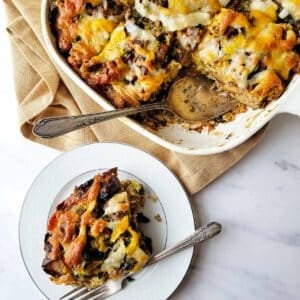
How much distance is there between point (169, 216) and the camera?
2.27 m

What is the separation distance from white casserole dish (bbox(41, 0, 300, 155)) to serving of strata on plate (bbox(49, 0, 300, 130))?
0.03 m

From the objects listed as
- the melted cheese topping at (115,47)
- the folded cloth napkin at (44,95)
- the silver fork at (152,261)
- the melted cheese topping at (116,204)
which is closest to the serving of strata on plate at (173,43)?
the melted cheese topping at (115,47)

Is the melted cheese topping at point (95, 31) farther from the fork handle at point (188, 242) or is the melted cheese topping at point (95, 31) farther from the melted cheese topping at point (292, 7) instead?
the fork handle at point (188, 242)

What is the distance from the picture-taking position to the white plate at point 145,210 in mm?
2256

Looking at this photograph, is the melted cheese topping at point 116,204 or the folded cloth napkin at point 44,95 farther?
the folded cloth napkin at point 44,95

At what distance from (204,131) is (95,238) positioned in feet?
1.77

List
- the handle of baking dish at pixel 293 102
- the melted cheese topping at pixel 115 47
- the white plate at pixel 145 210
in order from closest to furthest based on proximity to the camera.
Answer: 1. the handle of baking dish at pixel 293 102
2. the melted cheese topping at pixel 115 47
3. the white plate at pixel 145 210

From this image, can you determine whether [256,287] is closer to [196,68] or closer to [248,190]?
[248,190]

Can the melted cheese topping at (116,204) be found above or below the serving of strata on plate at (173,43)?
below

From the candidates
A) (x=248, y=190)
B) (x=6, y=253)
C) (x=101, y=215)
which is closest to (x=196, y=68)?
(x=248, y=190)

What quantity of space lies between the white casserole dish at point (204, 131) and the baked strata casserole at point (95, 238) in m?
0.23

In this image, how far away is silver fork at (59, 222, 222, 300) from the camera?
222 centimetres

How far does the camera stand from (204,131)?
2277mm

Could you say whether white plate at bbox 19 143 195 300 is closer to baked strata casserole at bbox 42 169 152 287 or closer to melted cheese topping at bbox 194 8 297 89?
baked strata casserole at bbox 42 169 152 287
